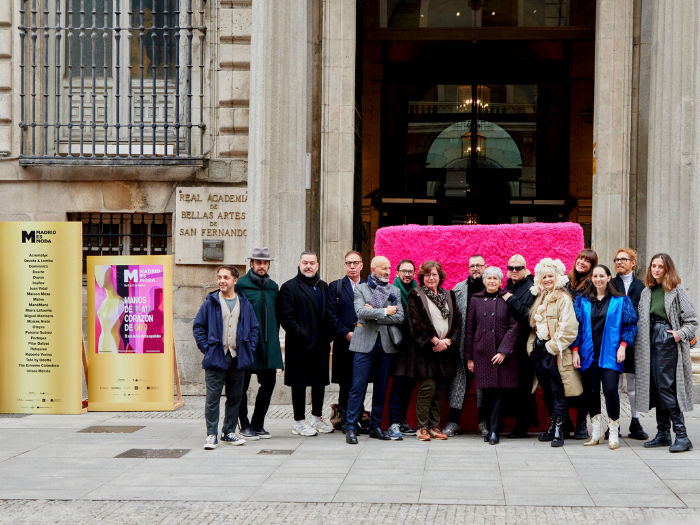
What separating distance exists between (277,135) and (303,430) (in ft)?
14.1

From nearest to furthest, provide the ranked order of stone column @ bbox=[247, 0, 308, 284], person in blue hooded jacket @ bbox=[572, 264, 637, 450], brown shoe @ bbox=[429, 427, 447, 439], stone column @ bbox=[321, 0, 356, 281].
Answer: person in blue hooded jacket @ bbox=[572, 264, 637, 450]
brown shoe @ bbox=[429, 427, 447, 439]
stone column @ bbox=[247, 0, 308, 284]
stone column @ bbox=[321, 0, 356, 281]

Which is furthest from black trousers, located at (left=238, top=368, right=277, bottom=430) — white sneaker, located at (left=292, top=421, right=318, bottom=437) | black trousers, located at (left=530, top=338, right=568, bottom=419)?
black trousers, located at (left=530, top=338, right=568, bottom=419)

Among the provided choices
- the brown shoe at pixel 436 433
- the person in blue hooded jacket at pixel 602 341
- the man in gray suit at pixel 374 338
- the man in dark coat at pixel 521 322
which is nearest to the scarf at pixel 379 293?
the man in gray suit at pixel 374 338

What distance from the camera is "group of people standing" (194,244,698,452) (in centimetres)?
836

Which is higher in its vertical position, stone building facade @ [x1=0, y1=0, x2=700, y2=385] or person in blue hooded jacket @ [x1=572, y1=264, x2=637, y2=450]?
stone building facade @ [x1=0, y1=0, x2=700, y2=385]

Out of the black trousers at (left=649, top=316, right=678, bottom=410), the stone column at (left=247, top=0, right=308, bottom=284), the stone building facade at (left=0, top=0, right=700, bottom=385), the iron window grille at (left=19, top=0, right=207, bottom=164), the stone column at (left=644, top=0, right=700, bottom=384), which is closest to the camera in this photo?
the black trousers at (left=649, top=316, right=678, bottom=410)

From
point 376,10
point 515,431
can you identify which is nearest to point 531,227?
point 515,431

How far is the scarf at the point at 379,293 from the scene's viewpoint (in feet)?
28.6

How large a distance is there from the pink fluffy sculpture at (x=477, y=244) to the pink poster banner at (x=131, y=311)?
2963 mm

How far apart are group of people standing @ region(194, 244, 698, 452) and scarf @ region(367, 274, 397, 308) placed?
0.01 metres

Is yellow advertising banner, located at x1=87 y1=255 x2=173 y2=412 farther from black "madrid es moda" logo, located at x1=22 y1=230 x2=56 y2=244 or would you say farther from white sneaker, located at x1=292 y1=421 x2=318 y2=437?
white sneaker, located at x1=292 y1=421 x2=318 y2=437

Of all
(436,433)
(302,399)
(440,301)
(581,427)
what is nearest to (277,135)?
(302,399)

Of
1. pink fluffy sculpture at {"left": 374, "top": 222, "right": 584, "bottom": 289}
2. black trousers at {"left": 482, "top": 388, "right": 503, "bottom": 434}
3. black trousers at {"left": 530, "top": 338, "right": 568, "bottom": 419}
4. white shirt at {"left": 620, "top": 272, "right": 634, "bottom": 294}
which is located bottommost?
black trousers at {"left": 482, "top": 388, "right": 503, "bottom": 434}

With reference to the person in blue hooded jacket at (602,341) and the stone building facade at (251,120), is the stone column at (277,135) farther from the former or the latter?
the person in blue hooded jacket at (602,341)
